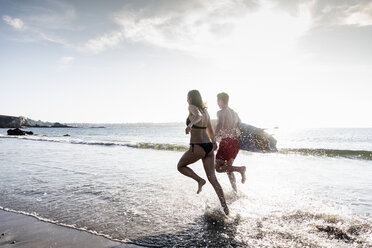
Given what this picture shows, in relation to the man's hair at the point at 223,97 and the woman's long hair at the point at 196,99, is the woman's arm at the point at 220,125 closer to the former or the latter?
the man's hair at the point at 223,97

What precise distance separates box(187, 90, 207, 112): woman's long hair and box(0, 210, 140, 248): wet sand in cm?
241

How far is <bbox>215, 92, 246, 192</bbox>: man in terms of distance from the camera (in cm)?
567

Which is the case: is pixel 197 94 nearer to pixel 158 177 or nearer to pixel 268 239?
pixel 268 239

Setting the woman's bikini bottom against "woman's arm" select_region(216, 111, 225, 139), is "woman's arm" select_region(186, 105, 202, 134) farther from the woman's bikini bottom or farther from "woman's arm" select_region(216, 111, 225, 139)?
"woman's arm" select_region(216, 111, 225, 139)

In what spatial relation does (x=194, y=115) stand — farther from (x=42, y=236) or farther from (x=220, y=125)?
(x=42, y=236)

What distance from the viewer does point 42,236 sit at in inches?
142

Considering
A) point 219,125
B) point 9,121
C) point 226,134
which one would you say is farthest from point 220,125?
point 9,121

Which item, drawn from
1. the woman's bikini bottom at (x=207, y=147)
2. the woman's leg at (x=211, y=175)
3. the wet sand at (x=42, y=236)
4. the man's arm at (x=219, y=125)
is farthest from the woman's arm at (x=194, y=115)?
the wet sand at (x=42, y=236)

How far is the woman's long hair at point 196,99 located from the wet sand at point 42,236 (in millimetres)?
2412

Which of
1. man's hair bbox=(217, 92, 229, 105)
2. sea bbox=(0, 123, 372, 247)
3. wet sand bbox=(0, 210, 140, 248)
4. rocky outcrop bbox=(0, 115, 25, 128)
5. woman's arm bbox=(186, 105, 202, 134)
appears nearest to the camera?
wet sand bbox=(0, 210, 140, 248)

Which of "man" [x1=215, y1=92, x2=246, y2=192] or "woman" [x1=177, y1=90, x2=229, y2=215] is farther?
"man" [x1=215, y1=92, x2=246, y2=192]

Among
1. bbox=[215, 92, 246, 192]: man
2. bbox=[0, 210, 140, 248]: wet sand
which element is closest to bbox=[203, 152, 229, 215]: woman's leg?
bbox=[215, 92, 246, 192]: man

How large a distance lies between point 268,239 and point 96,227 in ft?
8.50

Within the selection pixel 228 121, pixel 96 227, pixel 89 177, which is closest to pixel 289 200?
pixel 228 121
